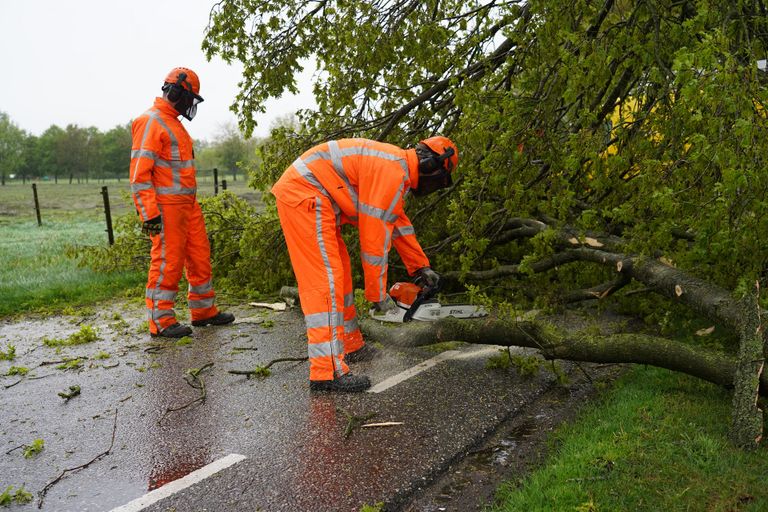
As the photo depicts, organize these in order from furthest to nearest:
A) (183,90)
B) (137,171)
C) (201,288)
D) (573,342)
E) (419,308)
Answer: (201,288) → (183,90) → (137,171) → (419,308) → (573,342)

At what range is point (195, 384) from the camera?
4.14 meters

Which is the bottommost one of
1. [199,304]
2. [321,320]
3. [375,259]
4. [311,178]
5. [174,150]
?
[199,304]

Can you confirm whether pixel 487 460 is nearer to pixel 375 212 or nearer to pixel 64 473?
pixel 375 212

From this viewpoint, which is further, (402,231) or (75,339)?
(75,339)

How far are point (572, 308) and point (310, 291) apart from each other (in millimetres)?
3196

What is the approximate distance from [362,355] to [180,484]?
2072mm

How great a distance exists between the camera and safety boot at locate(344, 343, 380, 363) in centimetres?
464

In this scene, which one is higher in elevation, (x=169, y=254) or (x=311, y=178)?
(x=311, y=178)

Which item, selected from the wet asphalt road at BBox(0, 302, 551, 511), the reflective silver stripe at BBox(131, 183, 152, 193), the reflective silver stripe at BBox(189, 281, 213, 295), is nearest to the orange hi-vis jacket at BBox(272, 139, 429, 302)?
the wet asphalt road at BBox(0, 302, 551, 511)

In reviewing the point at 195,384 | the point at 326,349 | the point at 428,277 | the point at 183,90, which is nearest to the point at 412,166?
the point at 428,277

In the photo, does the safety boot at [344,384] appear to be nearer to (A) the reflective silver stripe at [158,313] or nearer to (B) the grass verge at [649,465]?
(B) the grass verge at [649,465]

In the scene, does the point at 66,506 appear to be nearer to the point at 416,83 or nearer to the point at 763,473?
the point at 763,473

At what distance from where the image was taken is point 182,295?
7.07 m

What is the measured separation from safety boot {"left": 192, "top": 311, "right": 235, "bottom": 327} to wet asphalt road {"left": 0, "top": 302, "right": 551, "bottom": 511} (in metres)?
0.58
